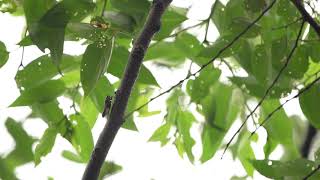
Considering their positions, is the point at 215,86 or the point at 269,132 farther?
the point at 215,86

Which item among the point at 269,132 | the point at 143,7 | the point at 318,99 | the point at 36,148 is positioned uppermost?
the point at 143,7

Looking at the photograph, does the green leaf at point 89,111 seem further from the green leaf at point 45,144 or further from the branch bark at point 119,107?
the branch bark at point 119,107

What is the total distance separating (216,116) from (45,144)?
0.42 m

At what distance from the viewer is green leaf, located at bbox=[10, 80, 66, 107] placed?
1.09 meters

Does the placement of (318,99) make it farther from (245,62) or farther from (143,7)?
(143,7)

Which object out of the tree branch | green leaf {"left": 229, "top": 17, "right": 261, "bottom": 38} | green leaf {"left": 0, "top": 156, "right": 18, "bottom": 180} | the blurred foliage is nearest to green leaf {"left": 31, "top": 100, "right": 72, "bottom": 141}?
the blurred foliage

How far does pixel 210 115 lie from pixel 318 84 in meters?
0.34

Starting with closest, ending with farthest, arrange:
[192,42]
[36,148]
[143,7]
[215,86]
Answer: [143,7]
[36,148]
[192,42]
[215,86]

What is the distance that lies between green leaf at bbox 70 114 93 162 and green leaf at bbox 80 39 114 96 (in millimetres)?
254

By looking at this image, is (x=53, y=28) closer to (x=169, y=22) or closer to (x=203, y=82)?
(x=169, y=22)

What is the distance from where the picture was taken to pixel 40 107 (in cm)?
114

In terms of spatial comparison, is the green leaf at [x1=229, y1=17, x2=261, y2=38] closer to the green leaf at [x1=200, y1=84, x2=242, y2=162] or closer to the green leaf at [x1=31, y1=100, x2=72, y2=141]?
the green leaf at [x1=200, y1=84, x2=242, y2=162]

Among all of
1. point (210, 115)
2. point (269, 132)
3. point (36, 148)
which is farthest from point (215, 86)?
point (36, 148)

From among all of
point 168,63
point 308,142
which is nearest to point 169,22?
point 168,63
